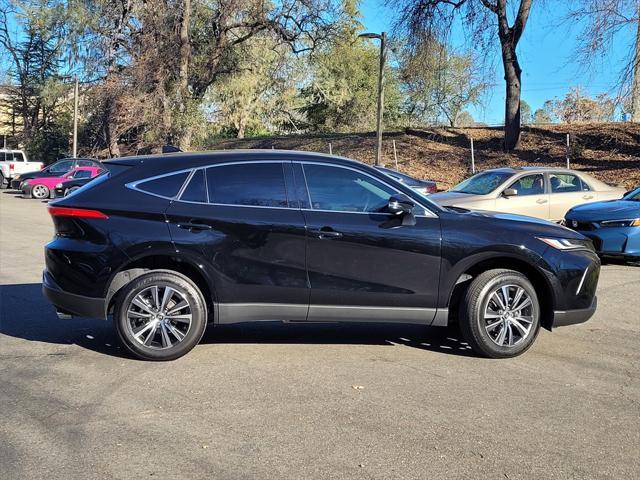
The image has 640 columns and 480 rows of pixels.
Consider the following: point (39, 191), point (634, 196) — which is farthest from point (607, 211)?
point (39, 191)

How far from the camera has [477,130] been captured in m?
28.2

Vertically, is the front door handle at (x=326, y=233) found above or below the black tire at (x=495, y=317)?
above

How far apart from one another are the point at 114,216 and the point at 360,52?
44.4 metres

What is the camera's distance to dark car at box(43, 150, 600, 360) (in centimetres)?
515

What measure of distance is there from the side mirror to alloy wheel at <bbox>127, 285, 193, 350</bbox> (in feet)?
6.25

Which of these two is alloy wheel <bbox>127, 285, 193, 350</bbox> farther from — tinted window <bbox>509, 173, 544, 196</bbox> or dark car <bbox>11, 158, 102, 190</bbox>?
dark car <bbox>11, 158, 102, 190</bbox>

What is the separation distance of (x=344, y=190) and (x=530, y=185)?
7987 mm

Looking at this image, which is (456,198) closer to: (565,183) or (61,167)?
(565,183)

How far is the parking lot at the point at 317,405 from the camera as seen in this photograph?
139 inches

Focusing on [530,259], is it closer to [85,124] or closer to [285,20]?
[285,20]

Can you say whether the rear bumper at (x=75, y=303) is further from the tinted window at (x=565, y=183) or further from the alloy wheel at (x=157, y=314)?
the tinted window at (x=565, y=183)

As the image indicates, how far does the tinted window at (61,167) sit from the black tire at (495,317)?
24.5m

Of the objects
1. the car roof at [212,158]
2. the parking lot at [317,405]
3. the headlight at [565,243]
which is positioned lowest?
the parking lot at [317,405]

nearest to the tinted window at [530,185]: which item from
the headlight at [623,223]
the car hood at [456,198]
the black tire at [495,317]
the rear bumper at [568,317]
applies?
the car hood at [456,198]
